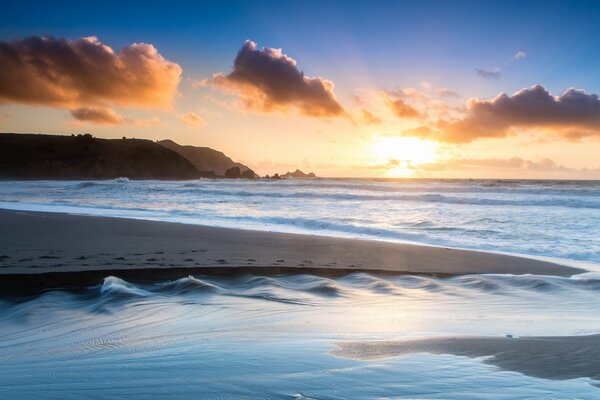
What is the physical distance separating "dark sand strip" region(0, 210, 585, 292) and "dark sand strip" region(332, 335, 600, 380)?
9.85 feet

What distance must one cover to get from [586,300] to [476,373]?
2858 millimetres

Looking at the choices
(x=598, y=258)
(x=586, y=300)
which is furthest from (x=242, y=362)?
(x=598, y=258)

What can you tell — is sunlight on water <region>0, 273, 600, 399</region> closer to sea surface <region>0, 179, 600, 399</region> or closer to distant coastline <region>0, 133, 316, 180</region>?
A: sea surface <region>0, 179, 600, 399</region>

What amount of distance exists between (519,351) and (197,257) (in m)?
4.92

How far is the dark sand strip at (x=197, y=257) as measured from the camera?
5477 mm

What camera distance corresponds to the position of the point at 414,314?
3928mm

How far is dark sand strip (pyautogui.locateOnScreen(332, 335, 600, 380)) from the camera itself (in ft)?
8.31

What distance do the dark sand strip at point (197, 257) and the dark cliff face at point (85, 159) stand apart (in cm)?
9007

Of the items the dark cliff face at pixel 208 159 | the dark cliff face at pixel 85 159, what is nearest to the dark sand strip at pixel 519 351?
the dark cliff face at pixel 85 159

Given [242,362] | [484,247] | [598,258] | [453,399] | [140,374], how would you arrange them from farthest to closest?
1. [484,247]
2. [598,258]
3. [242,362]
4. [140,374]
5. [453,399]

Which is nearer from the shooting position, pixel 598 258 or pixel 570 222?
pixel 598 258

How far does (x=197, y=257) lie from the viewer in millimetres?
6859

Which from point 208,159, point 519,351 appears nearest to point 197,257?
point 519,351

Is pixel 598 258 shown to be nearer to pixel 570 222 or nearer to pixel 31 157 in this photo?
pixel 570 222
